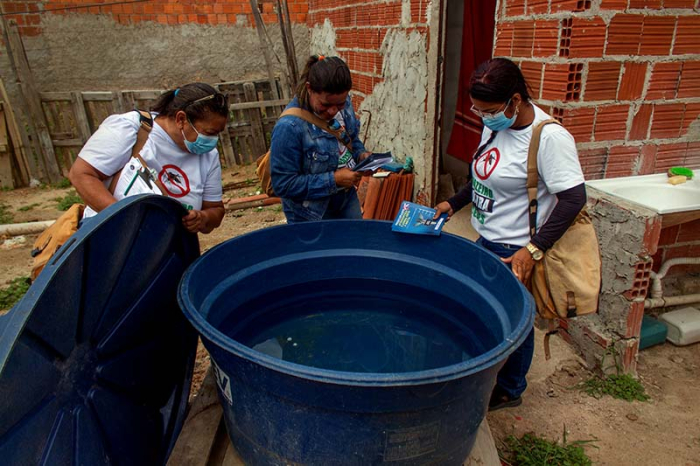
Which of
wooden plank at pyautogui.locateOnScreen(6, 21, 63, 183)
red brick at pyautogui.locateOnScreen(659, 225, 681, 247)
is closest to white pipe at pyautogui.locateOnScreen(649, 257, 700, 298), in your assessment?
red brick at pyautogui.locateOnScreen(659, 225, 681, 247)

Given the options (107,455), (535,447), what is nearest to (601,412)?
(535,447)

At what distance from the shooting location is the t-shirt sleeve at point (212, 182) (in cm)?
235

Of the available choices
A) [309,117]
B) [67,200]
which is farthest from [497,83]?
[67,200]

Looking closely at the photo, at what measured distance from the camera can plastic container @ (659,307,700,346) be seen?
3045 mm

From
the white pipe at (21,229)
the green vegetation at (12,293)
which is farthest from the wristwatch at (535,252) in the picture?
the white pipe at (21,229)

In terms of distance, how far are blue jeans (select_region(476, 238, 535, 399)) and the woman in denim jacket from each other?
2.74 ft

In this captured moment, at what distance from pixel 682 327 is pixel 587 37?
75.3 inches

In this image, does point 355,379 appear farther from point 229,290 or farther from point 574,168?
point 574,168

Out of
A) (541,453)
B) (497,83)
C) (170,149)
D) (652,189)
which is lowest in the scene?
(541,453)

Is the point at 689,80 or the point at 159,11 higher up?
the point at 159,11

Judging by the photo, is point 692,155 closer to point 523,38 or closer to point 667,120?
point 667,120

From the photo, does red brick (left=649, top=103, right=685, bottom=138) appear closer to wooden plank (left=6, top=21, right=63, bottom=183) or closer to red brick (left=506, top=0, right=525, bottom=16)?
red brick (left=506, top=0, right=525, bottom=16)

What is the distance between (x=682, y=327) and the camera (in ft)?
9.98

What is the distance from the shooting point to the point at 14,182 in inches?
274
